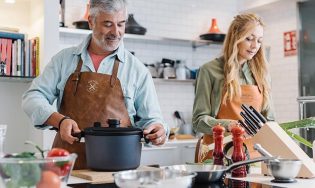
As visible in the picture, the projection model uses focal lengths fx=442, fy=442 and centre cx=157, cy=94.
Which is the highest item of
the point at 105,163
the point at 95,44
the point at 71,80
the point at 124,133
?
the point at 95,44

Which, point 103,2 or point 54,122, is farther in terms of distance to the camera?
point 103,2

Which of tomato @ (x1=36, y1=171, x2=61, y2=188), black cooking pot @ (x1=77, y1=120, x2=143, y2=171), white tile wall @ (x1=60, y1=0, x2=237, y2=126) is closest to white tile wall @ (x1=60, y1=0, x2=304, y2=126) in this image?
white tile wall @ (x1=60, y1=0, x2=237, y2=126)

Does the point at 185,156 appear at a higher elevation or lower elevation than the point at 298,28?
lower

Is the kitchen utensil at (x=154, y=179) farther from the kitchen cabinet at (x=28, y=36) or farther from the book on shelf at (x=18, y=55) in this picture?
the book on shelf at (x=18, y=55)

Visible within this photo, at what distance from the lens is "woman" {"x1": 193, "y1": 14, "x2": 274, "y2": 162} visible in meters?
2.97

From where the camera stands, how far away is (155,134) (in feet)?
6.91

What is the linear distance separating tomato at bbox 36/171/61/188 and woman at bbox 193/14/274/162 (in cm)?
173

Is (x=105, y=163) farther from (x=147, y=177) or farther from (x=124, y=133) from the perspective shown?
(x=147, y=177)

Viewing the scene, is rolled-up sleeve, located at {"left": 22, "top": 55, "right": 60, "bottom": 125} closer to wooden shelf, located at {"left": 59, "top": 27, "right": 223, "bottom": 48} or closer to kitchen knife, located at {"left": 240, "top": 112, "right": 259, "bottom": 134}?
kitchen knife, located at {"left": 240, "top": 112, "right": 259, "bottom": 134}

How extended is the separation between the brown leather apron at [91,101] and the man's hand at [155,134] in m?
0.35

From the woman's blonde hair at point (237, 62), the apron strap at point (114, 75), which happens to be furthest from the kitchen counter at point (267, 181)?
the woman's blonde hair at point (237, 62)

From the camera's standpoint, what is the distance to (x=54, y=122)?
88.0 inches

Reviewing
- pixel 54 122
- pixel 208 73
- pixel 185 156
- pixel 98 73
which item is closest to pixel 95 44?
pixel 98 73

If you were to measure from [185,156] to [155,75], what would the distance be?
41.1 inches
